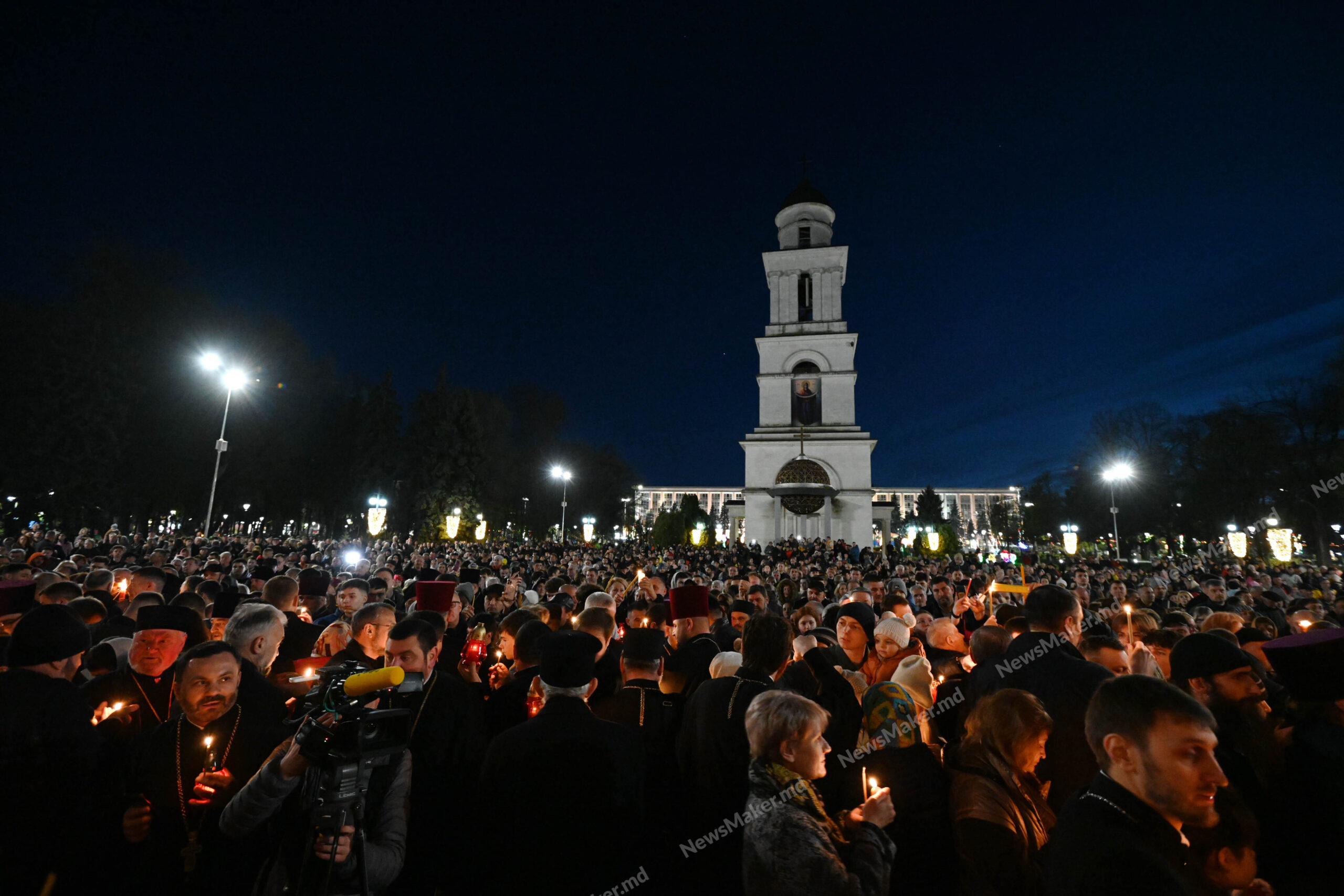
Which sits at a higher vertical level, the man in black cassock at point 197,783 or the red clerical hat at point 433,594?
the red clerical hat at point 433,594

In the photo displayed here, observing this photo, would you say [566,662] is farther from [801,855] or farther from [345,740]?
[801,855]

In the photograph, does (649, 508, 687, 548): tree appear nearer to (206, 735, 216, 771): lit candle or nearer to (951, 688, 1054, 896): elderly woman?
(206, 735, 216, 771): lit candle

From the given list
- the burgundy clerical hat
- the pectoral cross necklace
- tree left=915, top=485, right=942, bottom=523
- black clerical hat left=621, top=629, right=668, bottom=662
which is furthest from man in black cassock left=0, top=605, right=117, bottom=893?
tree left=915, top=485, right=942, bottom=523

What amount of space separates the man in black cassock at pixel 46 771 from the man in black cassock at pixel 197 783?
0.87ft

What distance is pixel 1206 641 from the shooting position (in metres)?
3.29

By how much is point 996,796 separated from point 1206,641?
1.94m

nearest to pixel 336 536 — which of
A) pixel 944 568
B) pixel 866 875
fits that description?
pixel 944 568

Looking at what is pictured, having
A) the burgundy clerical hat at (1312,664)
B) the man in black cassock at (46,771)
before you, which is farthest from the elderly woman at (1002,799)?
the man in black cassock at (46,771)

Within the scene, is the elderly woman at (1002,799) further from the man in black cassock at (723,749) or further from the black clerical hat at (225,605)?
the black clerical hat at (225,605)

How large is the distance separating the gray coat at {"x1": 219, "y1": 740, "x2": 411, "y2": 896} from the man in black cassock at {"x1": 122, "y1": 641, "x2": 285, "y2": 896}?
39 centimetres

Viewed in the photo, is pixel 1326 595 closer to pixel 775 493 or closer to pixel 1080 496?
pixel 775 493

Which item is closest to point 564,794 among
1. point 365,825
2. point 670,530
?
point 365,825

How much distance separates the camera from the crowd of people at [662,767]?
2.02 metres

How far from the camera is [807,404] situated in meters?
45.5
